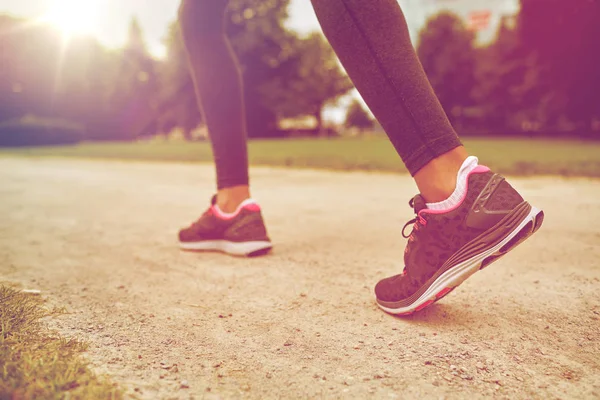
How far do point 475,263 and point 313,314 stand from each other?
1.34 ft

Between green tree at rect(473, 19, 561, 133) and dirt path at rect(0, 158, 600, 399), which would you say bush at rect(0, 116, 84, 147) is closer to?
dirt path at rect(0, 158, 600, 399)

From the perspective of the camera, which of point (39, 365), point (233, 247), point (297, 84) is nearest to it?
point (39, 365)

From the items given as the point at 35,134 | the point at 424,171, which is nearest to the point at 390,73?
the point at 424,171

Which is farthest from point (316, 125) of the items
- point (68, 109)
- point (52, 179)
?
point (52, 179)

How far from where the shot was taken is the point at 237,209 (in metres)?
1.88

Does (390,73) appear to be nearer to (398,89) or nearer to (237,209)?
(398,89)

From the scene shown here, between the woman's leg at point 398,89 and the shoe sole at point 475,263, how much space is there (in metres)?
0.17

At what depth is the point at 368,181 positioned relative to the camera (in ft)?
13.4

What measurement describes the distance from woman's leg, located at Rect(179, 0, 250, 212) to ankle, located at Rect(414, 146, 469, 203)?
0.95m

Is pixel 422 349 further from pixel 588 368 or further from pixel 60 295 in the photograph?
pixel 60 295

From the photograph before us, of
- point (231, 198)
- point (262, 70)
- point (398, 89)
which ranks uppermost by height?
point (262, 70)

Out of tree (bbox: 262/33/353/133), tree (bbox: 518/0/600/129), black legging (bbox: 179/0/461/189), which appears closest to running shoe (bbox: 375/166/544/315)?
black legging (bbox: 179/0/461/189)

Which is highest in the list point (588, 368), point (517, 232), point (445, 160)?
point (445, 160)

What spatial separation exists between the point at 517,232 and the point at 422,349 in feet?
1.13
